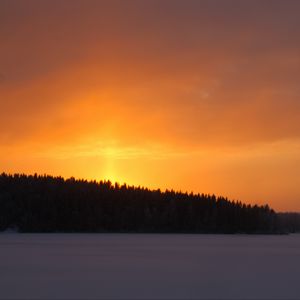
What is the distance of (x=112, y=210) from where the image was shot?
117938 mm

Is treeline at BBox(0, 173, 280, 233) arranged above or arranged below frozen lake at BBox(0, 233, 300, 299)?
above

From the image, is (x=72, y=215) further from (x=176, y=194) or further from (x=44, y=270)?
(x=44, y=270)

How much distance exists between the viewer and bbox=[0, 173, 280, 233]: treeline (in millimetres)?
111438

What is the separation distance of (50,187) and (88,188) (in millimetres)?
8934

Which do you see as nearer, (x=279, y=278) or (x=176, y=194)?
(x=279, y=278)

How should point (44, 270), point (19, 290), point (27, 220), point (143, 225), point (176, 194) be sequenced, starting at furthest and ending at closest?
1. point (176, 194)
2. point (143, 225)
3. point (27, 220)
4. point (44, 270)
5. point (19, 290)

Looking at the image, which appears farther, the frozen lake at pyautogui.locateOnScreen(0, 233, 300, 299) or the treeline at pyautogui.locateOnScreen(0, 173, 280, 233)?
the treeline at pyautogui.locateOnScreen(0, 173, 280, 233)

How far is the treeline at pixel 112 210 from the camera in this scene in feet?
366

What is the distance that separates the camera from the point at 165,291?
74.6ft

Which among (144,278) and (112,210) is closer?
(144,278)

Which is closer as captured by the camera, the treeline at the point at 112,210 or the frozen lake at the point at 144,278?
the frozen lake at the point at 144,278

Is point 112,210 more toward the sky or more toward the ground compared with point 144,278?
more toward the sky

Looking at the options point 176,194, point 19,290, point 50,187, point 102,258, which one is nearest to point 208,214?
point 176,194

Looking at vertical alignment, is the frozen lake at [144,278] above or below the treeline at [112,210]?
below
